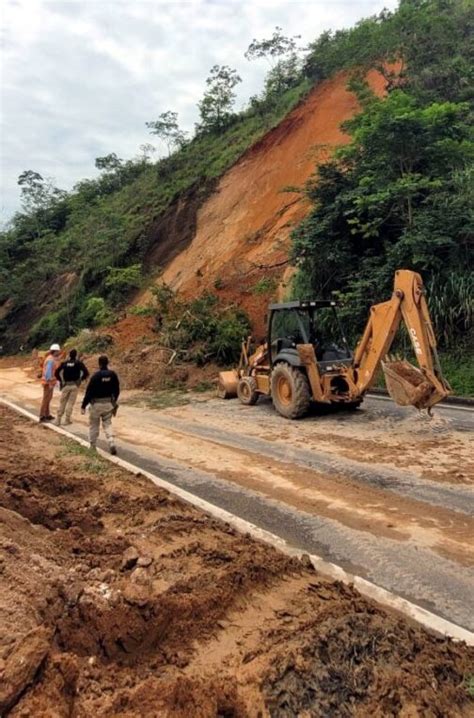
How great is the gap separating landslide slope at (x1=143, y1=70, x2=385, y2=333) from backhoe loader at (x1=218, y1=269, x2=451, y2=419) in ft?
30.8

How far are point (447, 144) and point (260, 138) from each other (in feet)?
66.8

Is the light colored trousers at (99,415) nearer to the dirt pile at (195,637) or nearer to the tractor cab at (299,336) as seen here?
the dirt pile at (195,637)

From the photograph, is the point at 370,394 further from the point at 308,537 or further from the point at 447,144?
the point at 308,537

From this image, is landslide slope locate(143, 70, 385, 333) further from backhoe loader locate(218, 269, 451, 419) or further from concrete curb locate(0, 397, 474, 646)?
concrete curb locate(0, 397, 474, 646)

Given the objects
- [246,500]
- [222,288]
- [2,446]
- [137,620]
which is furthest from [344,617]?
[222,288]

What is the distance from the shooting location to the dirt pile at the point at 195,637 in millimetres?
2688

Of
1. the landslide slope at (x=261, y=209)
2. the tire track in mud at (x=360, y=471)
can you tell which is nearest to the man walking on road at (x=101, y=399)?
the tire track in mud at (x=360, y=471)

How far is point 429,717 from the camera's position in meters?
2.61

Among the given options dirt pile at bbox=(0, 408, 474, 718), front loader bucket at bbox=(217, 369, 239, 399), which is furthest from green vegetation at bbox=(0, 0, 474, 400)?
dirt pile at bbox=(0, 408, 474, 718)

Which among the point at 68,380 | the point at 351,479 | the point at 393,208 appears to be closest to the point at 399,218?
the point at 393,208

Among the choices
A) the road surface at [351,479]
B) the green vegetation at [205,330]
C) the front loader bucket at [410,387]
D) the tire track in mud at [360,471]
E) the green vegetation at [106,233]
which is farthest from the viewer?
the green vegetation at [106,233]

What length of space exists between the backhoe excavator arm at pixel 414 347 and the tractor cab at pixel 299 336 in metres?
1.20

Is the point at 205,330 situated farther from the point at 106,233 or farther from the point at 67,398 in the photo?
the point at 106,233

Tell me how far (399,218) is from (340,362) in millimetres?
6568
